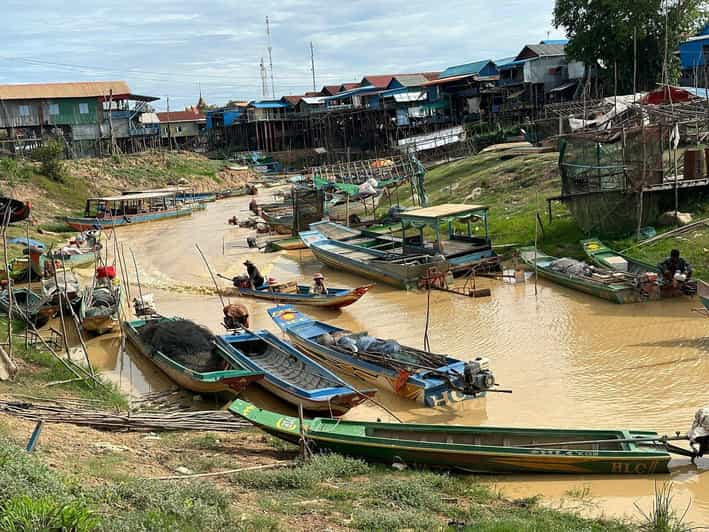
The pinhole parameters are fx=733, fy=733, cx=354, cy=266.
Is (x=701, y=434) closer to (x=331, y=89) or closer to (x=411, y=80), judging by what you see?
(x=411, y=80)

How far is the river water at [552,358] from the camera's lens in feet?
27.6

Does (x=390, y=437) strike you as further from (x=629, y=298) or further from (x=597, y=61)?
(x=597, y=61)

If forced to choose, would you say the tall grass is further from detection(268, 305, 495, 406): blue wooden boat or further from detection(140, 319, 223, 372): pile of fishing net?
detection(140, 319, 223, 372): pile of fishing net

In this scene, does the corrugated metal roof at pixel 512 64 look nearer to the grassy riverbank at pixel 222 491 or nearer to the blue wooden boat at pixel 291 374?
the blue wooden boat at pixel 291 374

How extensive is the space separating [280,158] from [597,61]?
32.9m

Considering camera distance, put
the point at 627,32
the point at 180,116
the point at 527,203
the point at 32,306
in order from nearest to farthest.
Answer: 1. the point at 32,306
2. the point at 527,203
3. the point at 627,32
4. the point at 180,116

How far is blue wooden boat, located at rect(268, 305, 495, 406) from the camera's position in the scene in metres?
10.9

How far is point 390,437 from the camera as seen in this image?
30.0 ft

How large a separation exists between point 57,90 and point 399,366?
48661 millimetres

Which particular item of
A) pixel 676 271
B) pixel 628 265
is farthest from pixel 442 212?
pixel 676 271

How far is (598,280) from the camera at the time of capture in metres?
17.1

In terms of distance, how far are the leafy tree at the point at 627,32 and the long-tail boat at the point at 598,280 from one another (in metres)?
16.6

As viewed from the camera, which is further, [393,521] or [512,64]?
[512,64]

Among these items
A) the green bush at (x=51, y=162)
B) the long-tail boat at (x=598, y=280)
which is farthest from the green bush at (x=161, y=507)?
the green bush at (x=51, y=162)
